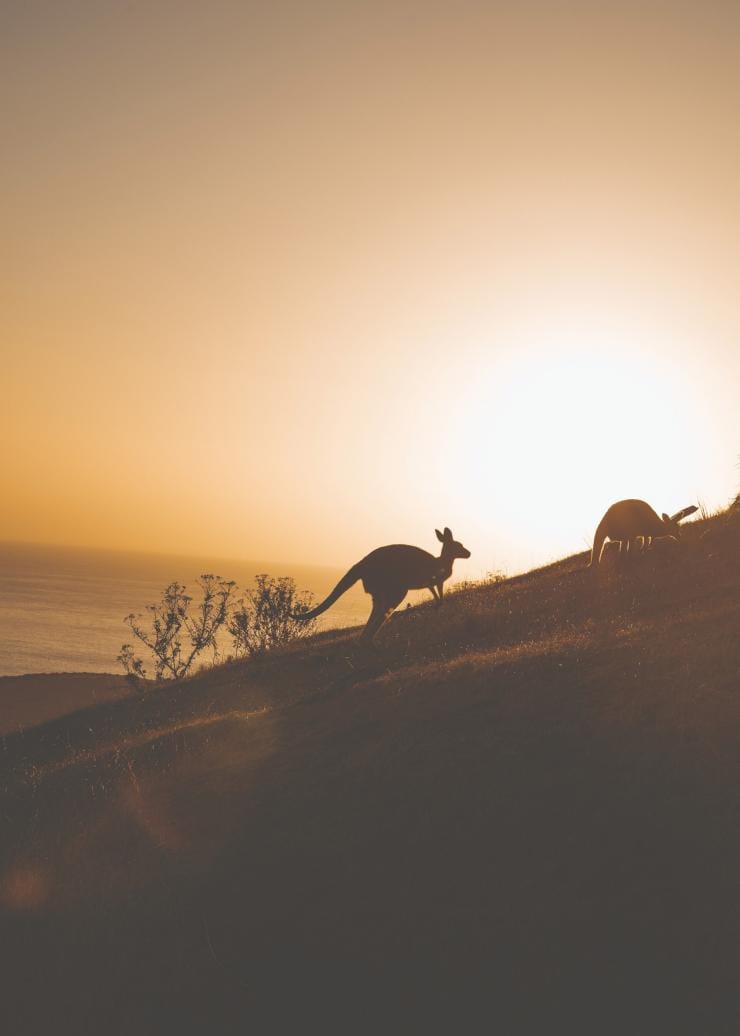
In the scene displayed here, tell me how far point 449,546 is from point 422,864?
8.74 metres

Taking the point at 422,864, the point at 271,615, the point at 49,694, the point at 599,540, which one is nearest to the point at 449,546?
the point at 599,540

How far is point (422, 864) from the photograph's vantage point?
23.9 feet

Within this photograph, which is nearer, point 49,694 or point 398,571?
point 398,571

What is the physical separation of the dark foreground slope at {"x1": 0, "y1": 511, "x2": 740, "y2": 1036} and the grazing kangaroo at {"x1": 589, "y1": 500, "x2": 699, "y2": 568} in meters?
7.74

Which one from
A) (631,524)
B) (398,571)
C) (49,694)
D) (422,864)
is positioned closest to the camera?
(422,864)

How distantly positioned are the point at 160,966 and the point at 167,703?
14.7 metres

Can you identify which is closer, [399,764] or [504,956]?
[504,956]

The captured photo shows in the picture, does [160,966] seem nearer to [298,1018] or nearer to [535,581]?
[298,1018]

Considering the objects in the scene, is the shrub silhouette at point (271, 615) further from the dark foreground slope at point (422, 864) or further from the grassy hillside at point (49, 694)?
the dark foreground slope at point (422, 864)

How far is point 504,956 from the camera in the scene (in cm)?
623

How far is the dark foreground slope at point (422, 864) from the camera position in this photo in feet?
19.9

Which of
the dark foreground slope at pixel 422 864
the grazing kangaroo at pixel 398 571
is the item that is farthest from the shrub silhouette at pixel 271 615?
the dark foreground slope at pixel 422 864

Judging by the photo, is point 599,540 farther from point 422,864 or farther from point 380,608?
point 422,864

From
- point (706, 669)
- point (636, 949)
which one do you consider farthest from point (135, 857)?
point (706, 669)
